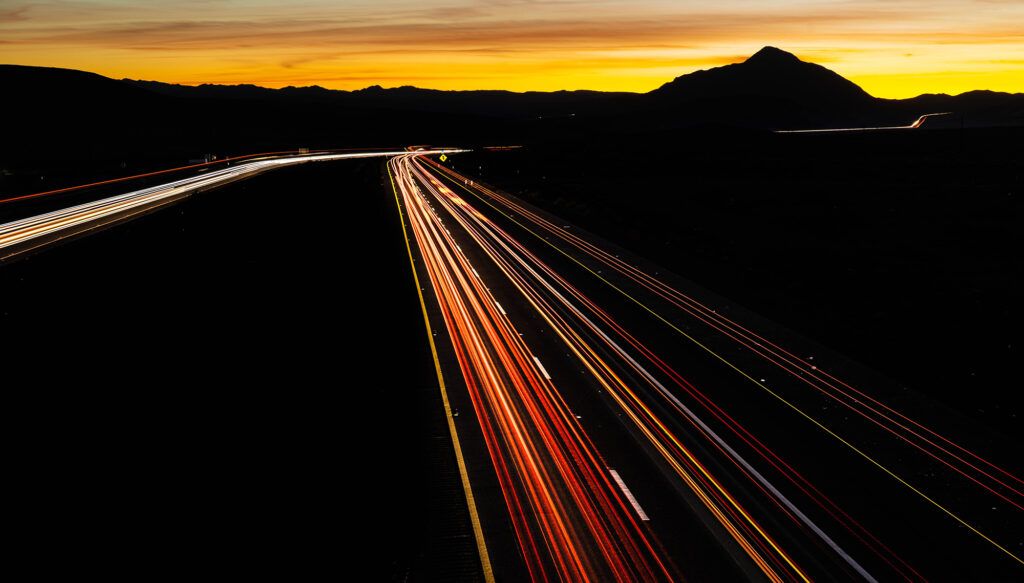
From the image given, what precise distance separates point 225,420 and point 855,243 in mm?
39992

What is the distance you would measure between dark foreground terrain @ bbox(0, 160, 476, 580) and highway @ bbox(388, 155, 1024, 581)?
4.54 feet

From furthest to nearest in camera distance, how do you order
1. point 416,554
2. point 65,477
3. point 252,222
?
point 252,222, point 65,477, point 416,554

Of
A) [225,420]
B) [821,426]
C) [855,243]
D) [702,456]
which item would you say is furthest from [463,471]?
[855,243]

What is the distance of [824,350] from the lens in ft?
82.4

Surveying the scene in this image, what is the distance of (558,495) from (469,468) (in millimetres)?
2231

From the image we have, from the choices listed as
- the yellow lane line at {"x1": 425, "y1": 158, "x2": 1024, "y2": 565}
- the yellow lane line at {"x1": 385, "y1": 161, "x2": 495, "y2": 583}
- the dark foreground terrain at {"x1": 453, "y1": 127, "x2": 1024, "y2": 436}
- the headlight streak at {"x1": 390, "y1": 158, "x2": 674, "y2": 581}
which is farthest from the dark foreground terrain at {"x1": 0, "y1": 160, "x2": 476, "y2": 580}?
the dark foreground terrain at {"x1": 453, "y1": 127, "x2": 1024, "y2": 436}

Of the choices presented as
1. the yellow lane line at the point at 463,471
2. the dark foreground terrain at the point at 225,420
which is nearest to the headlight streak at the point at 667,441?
the yellow lane line at the point at 463,471

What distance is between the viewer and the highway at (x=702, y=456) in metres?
13.1

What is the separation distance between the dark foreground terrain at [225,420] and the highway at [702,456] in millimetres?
1385

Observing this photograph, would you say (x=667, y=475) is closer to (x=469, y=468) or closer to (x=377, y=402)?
(x=469, y=468)

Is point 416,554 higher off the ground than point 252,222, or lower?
higher

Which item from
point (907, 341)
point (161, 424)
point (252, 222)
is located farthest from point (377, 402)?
point (252, 222)

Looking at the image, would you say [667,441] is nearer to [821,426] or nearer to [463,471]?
[821,426]

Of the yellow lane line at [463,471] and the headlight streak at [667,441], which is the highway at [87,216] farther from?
the headlight streak at [667,441]
